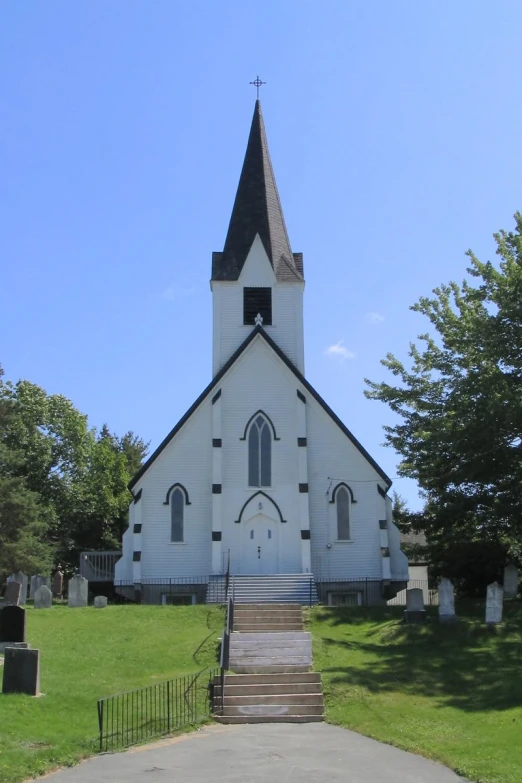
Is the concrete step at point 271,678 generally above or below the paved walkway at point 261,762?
above

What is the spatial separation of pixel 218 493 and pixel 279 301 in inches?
336

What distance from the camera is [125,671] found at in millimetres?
18219

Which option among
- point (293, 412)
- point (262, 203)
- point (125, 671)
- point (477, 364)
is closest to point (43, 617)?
point (125, 671)

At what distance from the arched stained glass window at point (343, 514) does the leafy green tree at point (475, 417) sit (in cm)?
225

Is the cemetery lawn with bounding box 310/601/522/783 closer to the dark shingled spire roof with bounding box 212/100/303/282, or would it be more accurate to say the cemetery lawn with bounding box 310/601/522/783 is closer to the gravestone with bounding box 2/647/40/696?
the gravestone with bounding box 2/647/40/696

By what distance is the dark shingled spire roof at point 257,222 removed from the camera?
3541cm

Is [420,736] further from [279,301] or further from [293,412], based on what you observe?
[279,301]

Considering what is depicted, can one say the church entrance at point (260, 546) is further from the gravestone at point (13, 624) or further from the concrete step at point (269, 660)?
the gravestone at point (13, 624)

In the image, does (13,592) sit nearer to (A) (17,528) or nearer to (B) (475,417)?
(B) (475,417)

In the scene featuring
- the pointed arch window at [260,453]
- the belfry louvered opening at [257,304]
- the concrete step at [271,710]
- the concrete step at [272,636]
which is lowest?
the concrete step at [271,710]

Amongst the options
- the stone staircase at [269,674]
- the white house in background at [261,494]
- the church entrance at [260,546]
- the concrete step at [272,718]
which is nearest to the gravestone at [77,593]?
the white house in background at [261,494]

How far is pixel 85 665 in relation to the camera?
18375 millimetres

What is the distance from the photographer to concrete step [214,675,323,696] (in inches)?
665

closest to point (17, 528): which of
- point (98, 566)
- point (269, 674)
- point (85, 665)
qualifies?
point (98, 566)
